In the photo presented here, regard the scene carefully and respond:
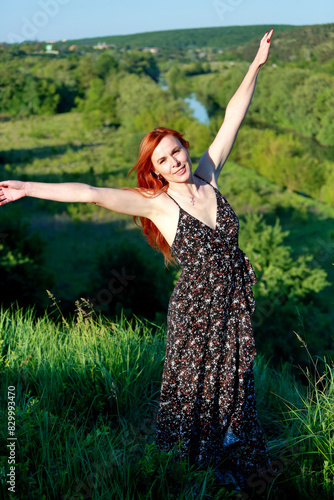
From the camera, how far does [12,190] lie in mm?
2240

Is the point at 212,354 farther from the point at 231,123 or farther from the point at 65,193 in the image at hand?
the point at 231,123

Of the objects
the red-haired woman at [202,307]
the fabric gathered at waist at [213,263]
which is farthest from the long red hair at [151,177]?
the fabric gathered at waist at [213,263]

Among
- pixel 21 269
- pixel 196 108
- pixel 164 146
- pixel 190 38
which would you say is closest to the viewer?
pixel 164 146

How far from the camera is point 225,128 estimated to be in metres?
2.76

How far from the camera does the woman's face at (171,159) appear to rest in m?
2.42

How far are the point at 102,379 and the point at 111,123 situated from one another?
5740 centimetres

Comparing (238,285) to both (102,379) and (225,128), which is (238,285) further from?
(102,379)

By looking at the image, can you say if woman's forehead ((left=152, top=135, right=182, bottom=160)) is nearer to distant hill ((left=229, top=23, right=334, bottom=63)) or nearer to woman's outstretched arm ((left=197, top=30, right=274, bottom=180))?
woman's outstretched arm ((left=197, top=30, right=274, bottom=180))

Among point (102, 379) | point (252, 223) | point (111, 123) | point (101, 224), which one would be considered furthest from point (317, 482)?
point (111, 123)

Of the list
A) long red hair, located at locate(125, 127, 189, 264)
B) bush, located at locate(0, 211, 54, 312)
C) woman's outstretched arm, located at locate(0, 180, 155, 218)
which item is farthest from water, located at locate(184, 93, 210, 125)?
woman's outstretched arm, located at locate(0, 180, 155, 218)

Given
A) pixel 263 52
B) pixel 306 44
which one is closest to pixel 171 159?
pixel 263 52

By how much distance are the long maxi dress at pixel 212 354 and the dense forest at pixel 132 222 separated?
23cm

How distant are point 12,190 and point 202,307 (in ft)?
3.43

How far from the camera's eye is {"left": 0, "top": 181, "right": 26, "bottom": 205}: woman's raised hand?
222 cm
